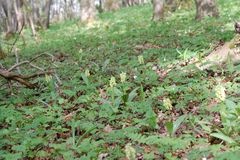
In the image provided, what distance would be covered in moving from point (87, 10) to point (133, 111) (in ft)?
40.0

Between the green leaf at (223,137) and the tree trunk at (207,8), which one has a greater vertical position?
the tree trunk at (207,8)

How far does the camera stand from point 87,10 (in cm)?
1617

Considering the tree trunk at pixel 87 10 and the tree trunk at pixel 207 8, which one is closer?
the tree trunk at pixel 207 8

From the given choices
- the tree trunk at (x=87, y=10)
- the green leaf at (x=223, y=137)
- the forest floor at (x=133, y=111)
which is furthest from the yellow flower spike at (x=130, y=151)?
the tree trunk at (x=87, y=10)

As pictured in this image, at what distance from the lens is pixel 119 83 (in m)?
6.09

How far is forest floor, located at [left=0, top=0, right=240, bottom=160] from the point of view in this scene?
3.57 meters

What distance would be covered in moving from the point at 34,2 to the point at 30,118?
92.9ft

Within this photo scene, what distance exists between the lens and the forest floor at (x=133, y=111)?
3.57 metres

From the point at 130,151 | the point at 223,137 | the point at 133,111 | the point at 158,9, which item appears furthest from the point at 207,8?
the point at 130,151

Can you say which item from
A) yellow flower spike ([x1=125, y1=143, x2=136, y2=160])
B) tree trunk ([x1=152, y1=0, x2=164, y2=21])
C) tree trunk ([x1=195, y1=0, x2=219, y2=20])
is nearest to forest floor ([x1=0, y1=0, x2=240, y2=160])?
yellow flower spike ([x1=125, y1=143, x2=136, y2=160])

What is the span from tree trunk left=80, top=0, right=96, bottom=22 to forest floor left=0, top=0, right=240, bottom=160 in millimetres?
8031

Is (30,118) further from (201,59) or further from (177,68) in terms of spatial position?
(201,59)

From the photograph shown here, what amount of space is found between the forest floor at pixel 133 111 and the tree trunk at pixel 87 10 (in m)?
8.03

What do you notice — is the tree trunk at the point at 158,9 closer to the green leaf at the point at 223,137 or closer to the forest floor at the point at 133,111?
the forest floor at the point at 133,111
